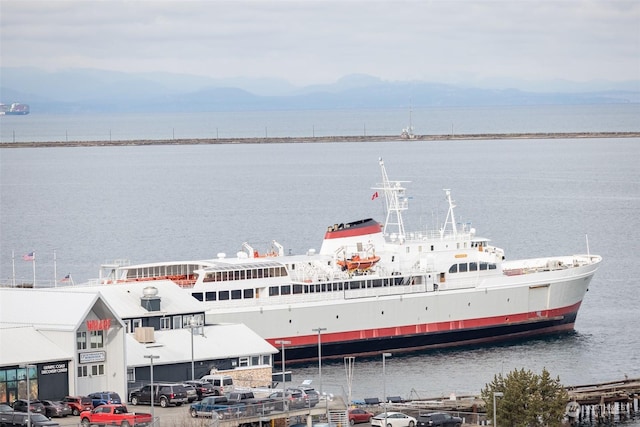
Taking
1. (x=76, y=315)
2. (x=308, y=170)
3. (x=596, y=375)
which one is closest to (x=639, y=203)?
(x=308, y=170)

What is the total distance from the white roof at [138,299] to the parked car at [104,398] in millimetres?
9200

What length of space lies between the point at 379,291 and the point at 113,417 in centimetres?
2961

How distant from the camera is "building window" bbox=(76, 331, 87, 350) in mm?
42938

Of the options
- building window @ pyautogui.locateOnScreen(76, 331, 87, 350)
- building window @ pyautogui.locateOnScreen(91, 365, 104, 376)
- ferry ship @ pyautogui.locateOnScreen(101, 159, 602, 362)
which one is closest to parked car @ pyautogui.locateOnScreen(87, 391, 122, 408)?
building window @ pyautogui.locateOnScreen(91, 365, 104, 376)

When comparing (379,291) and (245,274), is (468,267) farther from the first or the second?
(245,274)

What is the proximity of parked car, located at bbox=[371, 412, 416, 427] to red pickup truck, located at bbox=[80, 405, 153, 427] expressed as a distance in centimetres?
777

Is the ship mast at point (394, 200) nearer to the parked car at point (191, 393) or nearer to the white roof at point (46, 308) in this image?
the white roof at point (46, 308)

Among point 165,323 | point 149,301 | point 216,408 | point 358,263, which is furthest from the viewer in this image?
point 358,263

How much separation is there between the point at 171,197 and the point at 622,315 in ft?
282

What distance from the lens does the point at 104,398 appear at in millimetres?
40438

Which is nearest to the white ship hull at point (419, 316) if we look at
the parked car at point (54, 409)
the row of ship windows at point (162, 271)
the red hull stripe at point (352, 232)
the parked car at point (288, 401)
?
the row of ship windows at point (162, 271)

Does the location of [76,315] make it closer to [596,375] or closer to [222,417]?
[222,417]

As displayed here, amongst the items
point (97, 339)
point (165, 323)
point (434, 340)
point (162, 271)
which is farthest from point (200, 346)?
point (434, 340)

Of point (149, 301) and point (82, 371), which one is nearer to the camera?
point (82, 371)
